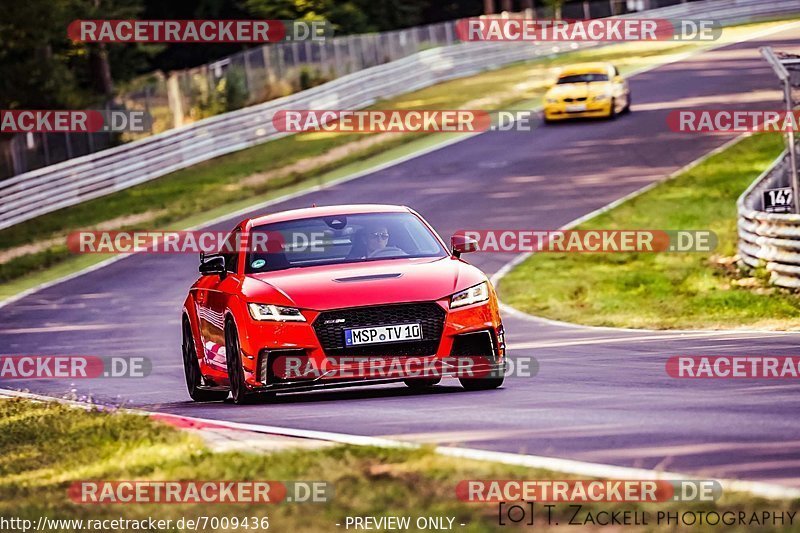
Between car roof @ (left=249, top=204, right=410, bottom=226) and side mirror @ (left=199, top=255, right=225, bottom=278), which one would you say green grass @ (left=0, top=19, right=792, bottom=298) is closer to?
car roof @ (left=249, top=204, right=410, bottom=226)

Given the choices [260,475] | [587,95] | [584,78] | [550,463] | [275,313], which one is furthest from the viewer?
[584,78]

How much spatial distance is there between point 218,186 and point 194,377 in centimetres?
2227

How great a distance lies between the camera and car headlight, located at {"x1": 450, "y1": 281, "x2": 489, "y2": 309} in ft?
34.9

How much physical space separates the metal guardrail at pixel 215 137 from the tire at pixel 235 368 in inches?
847

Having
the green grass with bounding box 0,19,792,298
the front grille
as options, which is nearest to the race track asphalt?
the front grille

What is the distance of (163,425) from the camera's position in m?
9.30

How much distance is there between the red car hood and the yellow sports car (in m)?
26.5

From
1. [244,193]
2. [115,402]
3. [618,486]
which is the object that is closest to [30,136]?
[244,193]

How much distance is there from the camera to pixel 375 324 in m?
10.4

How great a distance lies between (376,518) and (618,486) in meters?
1.10

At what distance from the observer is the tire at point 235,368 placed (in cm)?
1085

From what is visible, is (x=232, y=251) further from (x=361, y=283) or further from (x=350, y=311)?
(x=350, y=311)

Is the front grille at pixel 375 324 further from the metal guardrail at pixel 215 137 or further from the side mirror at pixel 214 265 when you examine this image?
the metal guardrail at pixel 215 137

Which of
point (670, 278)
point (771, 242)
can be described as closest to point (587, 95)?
point (670, 278)
